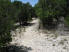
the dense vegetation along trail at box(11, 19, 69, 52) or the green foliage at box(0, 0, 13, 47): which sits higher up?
the green foliage at box(0, 0, 13, 47)

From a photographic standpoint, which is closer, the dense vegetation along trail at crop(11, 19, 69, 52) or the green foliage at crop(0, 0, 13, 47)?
the green foliage at crop(0, 0, 13, 47)

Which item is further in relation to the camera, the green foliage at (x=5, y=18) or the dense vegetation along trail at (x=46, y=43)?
the dense vegetation along trail at (x=46, y=43)

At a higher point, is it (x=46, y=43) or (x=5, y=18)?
(x=5, y=18)

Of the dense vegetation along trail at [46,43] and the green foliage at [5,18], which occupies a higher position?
the green foliage at [5,18]

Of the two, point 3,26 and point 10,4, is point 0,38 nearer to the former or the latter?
point 3,26

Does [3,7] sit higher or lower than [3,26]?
higher

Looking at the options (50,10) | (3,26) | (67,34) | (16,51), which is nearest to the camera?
(3,26)

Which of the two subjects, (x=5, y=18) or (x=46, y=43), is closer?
(x=5, y=18)

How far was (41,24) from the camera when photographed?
20.7 metres

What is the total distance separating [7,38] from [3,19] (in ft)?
4.95

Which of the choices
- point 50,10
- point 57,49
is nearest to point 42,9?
point 50,10

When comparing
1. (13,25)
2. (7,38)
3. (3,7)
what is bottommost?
(7,38)

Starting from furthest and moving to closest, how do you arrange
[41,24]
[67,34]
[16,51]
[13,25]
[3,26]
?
[41,24] < [67,34] < [16,51] < [13,25] < [3,26]

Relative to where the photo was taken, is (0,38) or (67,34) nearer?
(0,38)
